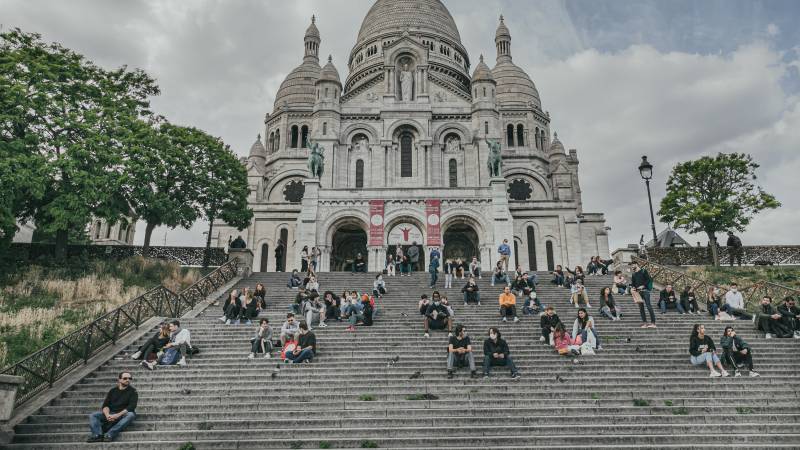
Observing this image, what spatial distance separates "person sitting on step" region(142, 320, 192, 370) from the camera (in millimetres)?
11648

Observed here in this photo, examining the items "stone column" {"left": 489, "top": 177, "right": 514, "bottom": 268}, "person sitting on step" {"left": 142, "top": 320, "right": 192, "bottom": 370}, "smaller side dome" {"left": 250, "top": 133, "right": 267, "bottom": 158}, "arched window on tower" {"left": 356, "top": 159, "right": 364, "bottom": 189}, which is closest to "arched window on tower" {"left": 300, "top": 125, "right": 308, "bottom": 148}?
"smaller side dome" {"left": 250, "top": 133, "right": 267, "bottom": 158}

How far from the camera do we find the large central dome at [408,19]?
4853 cm

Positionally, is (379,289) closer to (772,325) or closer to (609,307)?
(609,307)

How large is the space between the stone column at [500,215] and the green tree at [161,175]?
15151 mm

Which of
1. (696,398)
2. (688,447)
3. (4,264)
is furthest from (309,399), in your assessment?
(4,264)

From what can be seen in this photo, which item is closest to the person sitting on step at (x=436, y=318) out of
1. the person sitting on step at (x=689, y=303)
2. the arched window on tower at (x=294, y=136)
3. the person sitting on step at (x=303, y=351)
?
the person sitting on step at (x=303, y=351)

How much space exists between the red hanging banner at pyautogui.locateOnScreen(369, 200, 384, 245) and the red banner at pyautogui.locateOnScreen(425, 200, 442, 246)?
248 cm

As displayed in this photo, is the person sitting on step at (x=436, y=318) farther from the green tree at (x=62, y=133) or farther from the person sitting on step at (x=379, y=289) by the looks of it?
the green tree at (x=62, y=133)

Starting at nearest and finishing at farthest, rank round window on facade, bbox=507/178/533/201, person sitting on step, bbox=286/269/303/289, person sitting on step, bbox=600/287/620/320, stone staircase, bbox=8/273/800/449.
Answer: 1. stone staircase, bbox=8/273/800/449
2. person sitting on step, bbox=600/287/620/320
3. person sitting on step, bbox=286/269/303/289
4. round window on facade, bbox=507/178/533/201

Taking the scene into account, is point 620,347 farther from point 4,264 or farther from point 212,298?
point 4,264

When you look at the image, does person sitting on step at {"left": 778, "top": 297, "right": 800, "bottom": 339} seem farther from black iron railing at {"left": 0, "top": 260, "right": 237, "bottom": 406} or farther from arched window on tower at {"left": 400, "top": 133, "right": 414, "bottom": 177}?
arched window on tower at {"left": 400, "top": 133, "right": 414, "bottom": 177}

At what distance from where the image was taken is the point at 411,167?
33500 mm

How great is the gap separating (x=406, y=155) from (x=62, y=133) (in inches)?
751

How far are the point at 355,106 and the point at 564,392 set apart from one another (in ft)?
91.4
